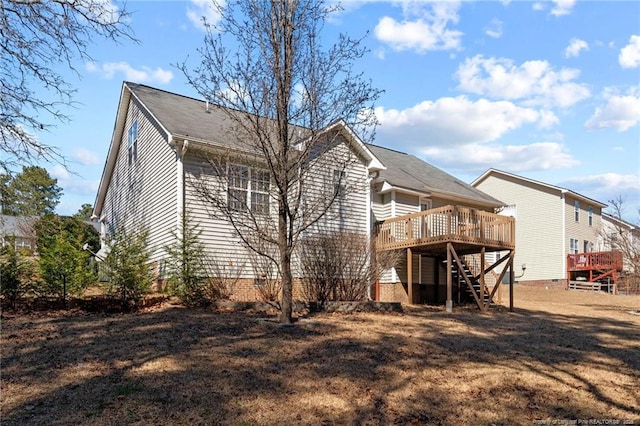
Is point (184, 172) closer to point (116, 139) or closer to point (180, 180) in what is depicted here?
point (180, 180)

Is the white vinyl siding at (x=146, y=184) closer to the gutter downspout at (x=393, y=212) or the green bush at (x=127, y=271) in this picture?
the green bush at (x=127, y=271)

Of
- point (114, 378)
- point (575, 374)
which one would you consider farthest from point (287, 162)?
point (575, 374)

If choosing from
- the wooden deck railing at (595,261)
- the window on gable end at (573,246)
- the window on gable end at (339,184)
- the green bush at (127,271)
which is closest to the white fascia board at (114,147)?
the green bush at (127,271)

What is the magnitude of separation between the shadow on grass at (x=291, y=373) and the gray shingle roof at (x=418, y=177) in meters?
10.2

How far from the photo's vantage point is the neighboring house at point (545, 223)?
30.0 metres

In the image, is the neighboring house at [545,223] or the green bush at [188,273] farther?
the neighboring house at [545,223]

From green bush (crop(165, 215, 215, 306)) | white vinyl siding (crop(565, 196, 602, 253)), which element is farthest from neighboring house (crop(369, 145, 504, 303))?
white vinyl siding (crop(565, 196, 602, 253))

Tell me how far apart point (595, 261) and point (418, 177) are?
14370 mm

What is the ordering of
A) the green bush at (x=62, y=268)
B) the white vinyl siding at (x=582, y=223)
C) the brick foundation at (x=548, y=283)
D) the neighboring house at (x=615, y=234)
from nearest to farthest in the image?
1. the green bush at (x=62, y=268)
2. the neighboring house at (x=615, y=234)
3. the brick foundation at (x=548, y=283)
4. the white vinyl siding at (x=582, y=223)

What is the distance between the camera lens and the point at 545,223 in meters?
30.8

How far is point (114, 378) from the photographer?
589cm

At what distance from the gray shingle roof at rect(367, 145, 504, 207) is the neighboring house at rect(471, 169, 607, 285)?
8890 mm

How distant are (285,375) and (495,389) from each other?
2647 millimetres

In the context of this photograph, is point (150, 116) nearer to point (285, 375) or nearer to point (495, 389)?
point (285, 375)
